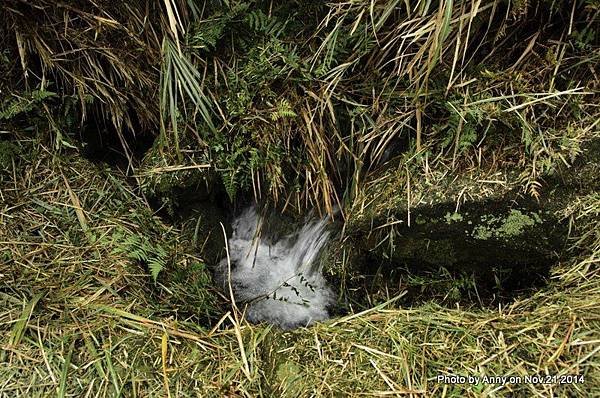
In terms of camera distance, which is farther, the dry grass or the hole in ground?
the hole in ground

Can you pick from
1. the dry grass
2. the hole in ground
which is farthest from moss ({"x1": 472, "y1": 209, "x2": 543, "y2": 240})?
the dry grass

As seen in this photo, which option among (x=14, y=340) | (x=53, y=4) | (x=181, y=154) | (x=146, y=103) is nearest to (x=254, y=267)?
(x=181, y=154)

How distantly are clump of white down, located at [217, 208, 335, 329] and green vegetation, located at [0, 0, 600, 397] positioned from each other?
5.2 inches

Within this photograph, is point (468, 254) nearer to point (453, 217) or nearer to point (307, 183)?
point (453, 217)

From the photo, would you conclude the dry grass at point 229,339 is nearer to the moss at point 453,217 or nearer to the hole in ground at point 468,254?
the hole in ground at point 468,254

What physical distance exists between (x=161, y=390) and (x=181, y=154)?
1.11 metres

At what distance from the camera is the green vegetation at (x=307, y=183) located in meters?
1.70

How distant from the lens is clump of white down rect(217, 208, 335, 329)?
7.96 feet

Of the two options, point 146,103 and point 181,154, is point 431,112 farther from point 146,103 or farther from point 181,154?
point 146,103

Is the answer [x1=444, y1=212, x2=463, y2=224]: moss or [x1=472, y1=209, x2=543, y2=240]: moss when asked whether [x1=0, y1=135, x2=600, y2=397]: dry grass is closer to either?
[x1=472, y1=209, x2=543, y2=240]: moss

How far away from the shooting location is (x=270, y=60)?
218cm

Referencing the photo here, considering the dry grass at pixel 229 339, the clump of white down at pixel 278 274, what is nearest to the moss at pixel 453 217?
the dry grass at pixel 229 339

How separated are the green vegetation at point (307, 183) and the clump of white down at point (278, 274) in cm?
13

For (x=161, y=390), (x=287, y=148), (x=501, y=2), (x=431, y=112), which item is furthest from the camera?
(x=287, y=148)
